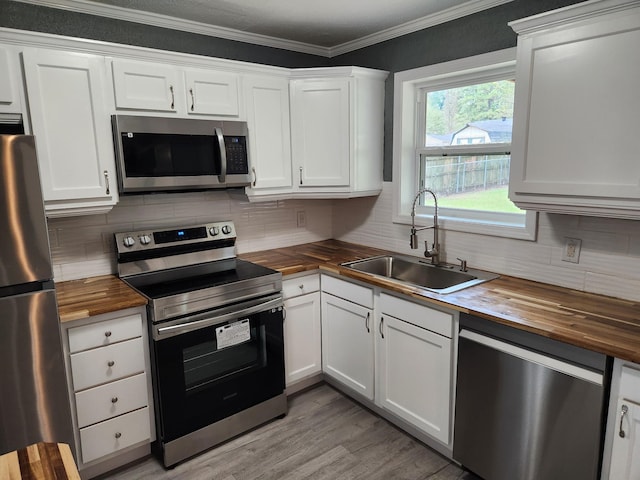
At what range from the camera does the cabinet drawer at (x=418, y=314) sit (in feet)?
6.72

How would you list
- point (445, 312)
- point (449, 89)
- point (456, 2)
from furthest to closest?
point (449, 89) < point (456, 2) < point (445, 312)

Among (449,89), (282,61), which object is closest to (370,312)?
(449,89)

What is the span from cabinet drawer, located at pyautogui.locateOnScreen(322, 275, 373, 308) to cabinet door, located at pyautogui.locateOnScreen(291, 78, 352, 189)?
0.67 metres

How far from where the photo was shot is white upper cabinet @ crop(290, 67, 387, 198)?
280cm

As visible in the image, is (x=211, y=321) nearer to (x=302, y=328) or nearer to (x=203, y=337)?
(x=203, y=337)

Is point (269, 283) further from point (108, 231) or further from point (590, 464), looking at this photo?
point (590, 464)

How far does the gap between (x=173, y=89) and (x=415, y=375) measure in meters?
2.01

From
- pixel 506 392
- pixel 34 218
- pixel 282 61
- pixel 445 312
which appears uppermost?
pixel 282 61

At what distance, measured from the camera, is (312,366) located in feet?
9.38

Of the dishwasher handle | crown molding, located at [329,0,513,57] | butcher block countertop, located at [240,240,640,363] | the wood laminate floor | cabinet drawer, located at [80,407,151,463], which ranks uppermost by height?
crown molding, located at [329,0,513,57]

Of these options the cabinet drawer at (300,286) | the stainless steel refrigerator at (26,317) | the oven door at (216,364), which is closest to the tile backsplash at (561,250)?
the cabinet drawer at (300,286)

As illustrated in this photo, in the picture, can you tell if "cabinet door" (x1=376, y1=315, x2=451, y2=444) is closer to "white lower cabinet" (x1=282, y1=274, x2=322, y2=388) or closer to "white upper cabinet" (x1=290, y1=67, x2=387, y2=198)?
"white lower cabinet" (x1=282, y1=274, x2=322, y2=388)

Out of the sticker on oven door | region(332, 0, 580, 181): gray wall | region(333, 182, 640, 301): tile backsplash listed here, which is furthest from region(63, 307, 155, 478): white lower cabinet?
region(332, 0, 580, 181): gray wall

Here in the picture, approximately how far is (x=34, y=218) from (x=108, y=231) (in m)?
0.97
